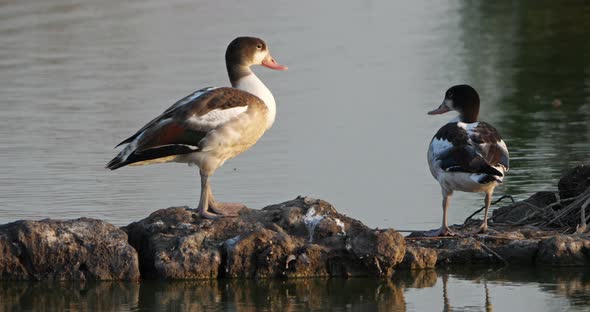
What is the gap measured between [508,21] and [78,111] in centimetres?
1031

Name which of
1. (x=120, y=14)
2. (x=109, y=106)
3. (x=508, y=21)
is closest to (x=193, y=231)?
(x=109, y=106)

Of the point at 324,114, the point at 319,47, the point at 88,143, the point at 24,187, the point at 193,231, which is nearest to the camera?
the point at 193,231

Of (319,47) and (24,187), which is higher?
(319,47)

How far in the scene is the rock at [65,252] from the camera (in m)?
9.98

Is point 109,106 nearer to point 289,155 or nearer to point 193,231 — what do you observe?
point 289,155

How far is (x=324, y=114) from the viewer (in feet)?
58.1

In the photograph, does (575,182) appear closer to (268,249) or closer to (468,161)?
(468,161)

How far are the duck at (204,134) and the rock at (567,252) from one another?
234 centimetres

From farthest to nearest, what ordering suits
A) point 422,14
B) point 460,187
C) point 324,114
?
point 422,14
point 324,114
point 460,187

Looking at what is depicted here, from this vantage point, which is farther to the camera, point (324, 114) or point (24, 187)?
point (324, 114)

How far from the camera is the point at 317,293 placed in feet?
32.0

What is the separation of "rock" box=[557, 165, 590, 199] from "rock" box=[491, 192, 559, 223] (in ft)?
0.33

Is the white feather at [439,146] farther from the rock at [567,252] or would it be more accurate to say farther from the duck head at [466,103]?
the rock at [567,252]

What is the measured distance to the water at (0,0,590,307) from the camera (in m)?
13.3
